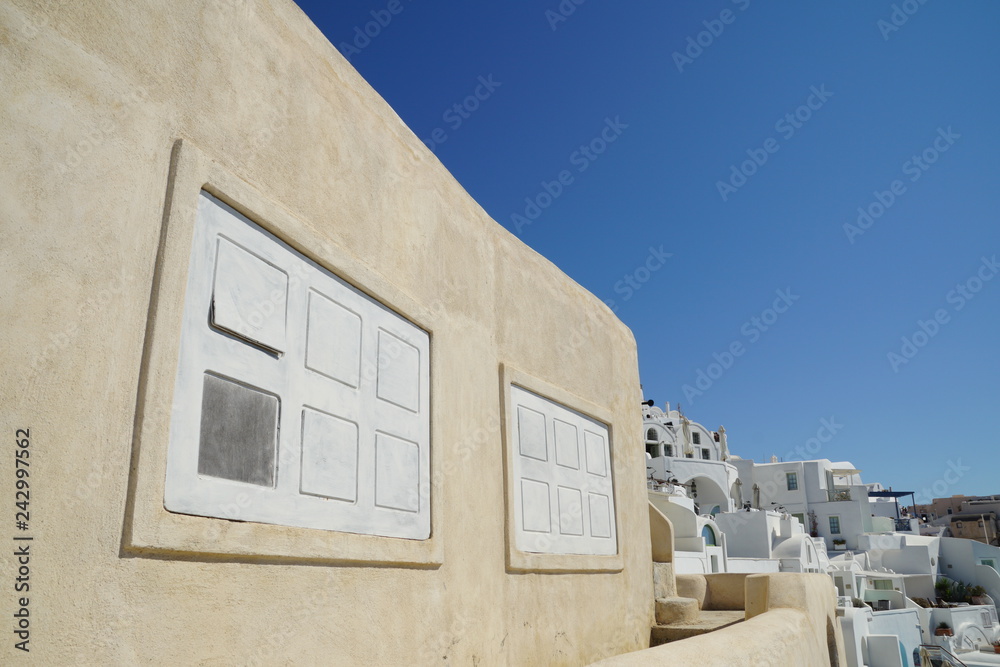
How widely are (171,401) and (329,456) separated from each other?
3.08 feet

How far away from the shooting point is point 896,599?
1528 inches

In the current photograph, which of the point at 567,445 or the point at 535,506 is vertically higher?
the point at 567,445

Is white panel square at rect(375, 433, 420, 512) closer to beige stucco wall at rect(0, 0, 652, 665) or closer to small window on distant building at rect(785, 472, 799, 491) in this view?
beige stucco wall at rect(0, 0, 652, 665)

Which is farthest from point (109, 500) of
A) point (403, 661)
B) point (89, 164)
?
point (403, 661)

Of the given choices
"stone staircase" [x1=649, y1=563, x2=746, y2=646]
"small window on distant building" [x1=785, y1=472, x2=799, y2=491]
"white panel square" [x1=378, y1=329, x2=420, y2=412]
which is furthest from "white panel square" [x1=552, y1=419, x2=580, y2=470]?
"small window on distant building" [x1=785, y1=472, x2=799, y2=491]

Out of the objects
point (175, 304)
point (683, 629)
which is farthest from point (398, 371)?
point (683, 629)

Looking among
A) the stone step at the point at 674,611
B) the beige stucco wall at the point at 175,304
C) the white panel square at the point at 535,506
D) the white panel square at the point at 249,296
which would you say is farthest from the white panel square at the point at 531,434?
the stone step at the point at 674,611

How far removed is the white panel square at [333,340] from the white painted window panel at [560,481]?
189 centimetres

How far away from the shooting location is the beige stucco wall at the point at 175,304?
220 centimetres

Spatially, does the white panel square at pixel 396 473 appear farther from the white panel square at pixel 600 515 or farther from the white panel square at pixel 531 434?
the white panel square at pixel 600 515

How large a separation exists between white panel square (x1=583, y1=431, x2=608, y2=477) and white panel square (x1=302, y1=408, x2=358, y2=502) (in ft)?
10.8

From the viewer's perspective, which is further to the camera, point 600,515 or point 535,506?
point 600,515

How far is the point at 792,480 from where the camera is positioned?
5684 cm

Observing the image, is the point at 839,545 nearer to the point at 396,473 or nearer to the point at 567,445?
the point at 567,445
